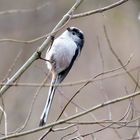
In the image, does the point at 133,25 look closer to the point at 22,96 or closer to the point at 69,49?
the point at 22,96

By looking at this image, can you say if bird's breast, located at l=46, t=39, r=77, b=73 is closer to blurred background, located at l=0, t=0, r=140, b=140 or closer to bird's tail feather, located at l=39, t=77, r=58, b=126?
bird's tail feather, located at l=39, t=77, r=58, b=126

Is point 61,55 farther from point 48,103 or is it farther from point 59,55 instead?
point 48,103

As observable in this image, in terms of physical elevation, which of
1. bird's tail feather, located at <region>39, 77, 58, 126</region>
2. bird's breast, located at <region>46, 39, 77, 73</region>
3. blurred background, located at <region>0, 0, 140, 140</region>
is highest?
blurred background, located at <region>0, 0, 140, 140</region>

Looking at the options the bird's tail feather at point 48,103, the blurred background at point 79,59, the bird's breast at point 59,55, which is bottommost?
the bird's tail feather at point 48,103

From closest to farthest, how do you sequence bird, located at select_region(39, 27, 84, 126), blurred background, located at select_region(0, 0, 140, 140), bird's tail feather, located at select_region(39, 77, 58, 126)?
1. bird's tail feather, located at select_region(39, 77, 58, 126)
2. bird, located at select_region(39, 27, 84, 126)
3. blurred background, located at select_region(0, 0, 140, 140)

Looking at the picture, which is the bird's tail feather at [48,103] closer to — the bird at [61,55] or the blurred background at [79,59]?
the bird at [61,55]

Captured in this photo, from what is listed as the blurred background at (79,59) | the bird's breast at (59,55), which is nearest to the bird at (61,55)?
the bird's breast at (59,55)

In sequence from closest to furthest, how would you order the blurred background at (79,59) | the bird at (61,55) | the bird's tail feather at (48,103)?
the bird's tail feather at (48,103) < the bird at (61,55) < the blurred background at (79,59)

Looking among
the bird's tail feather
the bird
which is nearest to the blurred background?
the bird

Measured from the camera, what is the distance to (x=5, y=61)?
284 inches

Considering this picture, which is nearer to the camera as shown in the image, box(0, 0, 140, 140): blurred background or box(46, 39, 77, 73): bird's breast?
box(46, 39, 77, 73): bird's breast

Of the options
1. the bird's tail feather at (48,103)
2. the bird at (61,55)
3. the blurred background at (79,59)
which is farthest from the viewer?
the blurred background at (79,59)

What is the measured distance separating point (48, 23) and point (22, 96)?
5.25 ft

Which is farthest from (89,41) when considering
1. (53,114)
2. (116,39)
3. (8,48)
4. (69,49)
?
(69,49)
